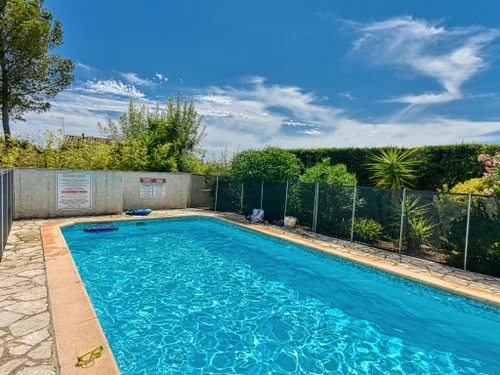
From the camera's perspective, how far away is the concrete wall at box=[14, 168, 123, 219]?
31.9ft

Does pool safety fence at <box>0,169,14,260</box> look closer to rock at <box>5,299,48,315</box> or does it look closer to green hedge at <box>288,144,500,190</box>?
rock at <box>5,299,48,315</box>

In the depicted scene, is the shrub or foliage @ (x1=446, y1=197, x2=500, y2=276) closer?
foliage @ (x1=446, y1=197, x2=500, y2=276)

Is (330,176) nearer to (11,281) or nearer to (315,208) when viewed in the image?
(315,208)

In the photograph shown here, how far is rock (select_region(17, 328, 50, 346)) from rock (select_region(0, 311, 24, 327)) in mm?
431

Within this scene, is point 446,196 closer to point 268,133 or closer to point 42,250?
point 42,250

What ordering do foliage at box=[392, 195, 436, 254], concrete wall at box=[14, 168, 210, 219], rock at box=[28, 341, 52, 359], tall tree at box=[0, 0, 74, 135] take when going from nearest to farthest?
rock at box=[28, 341, 52, 359]
foliage at box=[392, 195, 436, 254]
concrete wall at box=[14, 168, 210, 219]
tall tree at box=[0, 0, 74, 135]

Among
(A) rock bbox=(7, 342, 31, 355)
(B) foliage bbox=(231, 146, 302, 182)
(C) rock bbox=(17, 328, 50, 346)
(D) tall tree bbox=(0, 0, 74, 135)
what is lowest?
(C) rock bbox=(17, 328, 50, 346)

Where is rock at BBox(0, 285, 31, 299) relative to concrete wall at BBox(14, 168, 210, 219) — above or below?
below

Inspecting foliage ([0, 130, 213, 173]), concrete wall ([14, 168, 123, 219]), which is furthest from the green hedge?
concrete wall ([14, 168, 123, 219])

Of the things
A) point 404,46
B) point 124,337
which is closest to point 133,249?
point 124,337

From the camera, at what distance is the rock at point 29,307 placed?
350 cm

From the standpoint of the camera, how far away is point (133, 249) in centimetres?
786

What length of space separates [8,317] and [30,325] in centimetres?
42

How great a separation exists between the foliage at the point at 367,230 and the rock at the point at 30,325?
775cm
